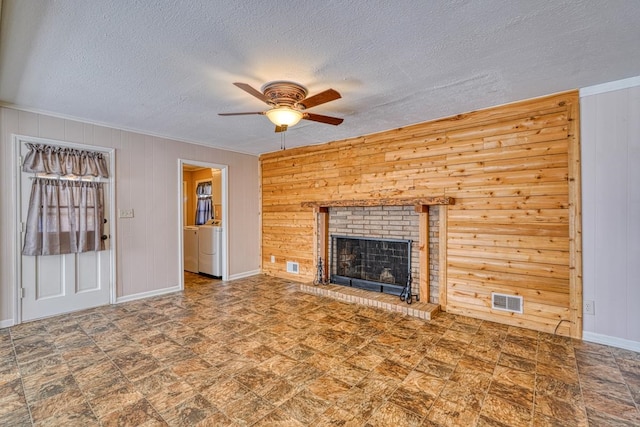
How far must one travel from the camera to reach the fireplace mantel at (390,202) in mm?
Answer: 3646

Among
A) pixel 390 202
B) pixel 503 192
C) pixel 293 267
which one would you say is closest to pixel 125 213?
pixel 293 267

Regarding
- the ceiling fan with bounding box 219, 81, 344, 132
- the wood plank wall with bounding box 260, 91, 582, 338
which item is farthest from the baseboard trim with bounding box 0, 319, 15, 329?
the wood plank wall with bounding box 260, 91, 582, 338

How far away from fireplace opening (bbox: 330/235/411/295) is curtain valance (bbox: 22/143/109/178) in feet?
11.3

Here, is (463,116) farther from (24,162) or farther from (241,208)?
(24,162)

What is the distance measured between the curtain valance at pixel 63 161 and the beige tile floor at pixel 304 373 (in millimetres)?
1774

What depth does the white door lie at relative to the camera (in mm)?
3449

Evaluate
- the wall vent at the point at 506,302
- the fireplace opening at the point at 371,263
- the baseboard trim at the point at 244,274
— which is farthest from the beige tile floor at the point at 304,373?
the baseboard trim at the point at 244,274

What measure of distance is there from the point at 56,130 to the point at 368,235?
167 inches

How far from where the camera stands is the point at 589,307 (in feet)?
9.49

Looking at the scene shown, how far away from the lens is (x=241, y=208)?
18.8 feet

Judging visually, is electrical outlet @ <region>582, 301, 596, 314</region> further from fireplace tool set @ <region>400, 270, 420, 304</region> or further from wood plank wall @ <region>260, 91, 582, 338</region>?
fireplace tool set @ <region>400, 270, 420, 304</region>

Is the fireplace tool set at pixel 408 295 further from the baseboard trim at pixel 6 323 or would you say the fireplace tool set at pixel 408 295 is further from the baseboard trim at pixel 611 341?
the baseboard trim at pixel 6 323

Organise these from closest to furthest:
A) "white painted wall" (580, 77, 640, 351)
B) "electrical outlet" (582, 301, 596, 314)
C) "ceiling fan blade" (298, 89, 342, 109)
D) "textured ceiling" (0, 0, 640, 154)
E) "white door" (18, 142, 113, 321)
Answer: "textured ceiling" (0, 0, 640, 154), "ceiling fan blade" (298, 89, 342, 109), "white painted wall" (580, 77, 640, 351), "electrical outlet" (582, 301, 596, 314), "white door" (18, 142, 113, 321)

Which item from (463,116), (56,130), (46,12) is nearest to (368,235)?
(463,116)
